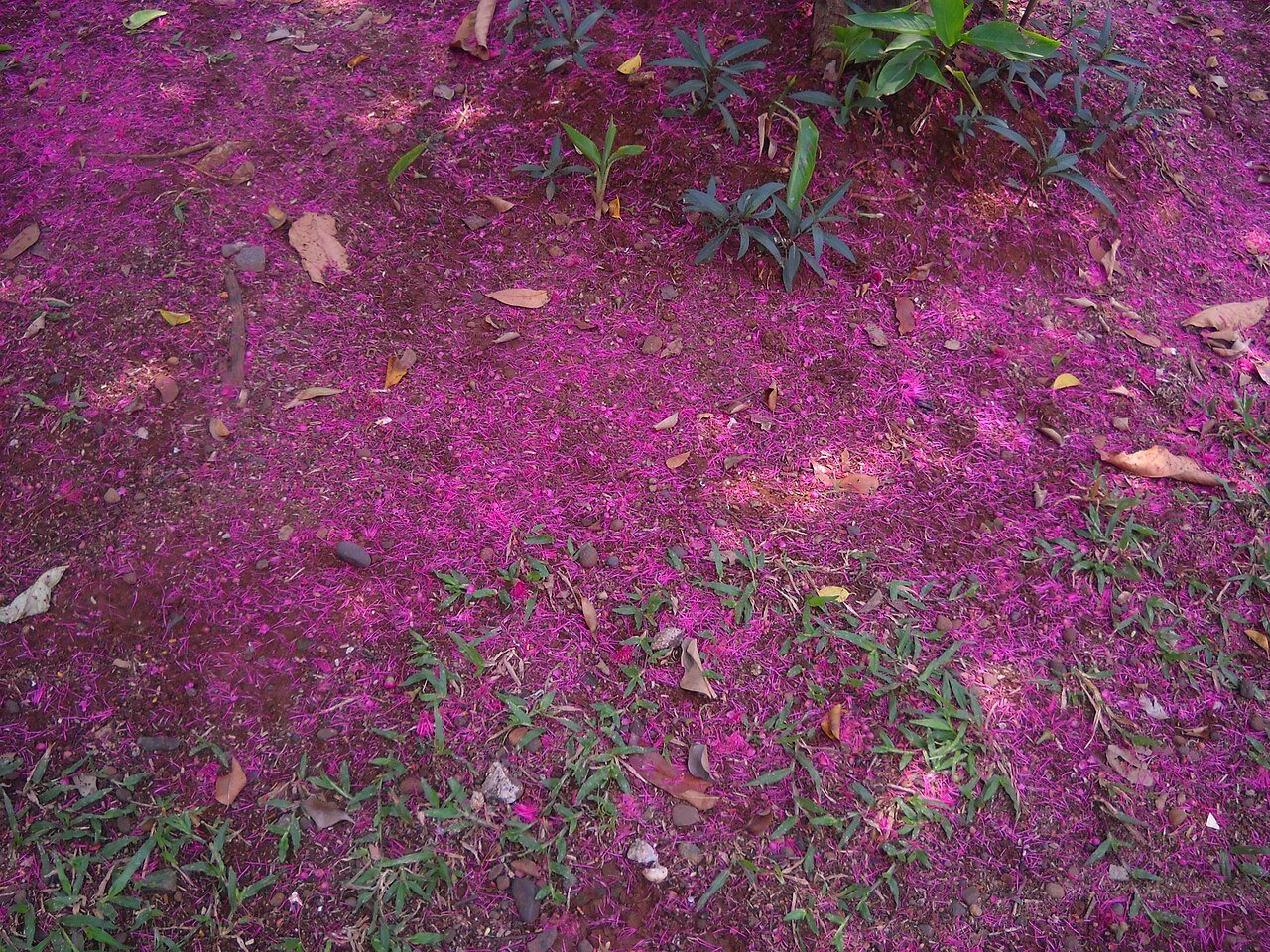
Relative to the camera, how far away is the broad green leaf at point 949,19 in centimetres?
224

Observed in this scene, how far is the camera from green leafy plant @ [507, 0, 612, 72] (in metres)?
2.67

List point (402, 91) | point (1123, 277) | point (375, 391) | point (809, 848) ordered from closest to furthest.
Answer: point (809, 848)
point (375, 391)
point (1123, 277)
point (402, 91)

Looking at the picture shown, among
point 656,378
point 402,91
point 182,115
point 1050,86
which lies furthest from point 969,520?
point 182,115

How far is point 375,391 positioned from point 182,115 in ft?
4.44

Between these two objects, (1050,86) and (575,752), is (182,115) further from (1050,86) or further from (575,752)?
(1050,86)

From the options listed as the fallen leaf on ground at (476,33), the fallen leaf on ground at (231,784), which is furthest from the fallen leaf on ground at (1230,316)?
the fallen leaf on ground at (231,784)

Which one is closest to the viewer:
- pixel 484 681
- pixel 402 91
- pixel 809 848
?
pixel 809 848

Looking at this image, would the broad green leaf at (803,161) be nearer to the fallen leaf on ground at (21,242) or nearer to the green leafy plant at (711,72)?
the green leafy plant at (711,72)

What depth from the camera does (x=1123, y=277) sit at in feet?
8.66

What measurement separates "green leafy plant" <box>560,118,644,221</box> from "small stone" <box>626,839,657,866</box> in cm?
172

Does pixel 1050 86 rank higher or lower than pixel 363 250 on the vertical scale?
higher

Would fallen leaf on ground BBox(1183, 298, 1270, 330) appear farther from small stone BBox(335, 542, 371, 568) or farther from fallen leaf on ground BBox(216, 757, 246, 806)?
fallen leaf on ground BBox(216, 757, 246, 806)

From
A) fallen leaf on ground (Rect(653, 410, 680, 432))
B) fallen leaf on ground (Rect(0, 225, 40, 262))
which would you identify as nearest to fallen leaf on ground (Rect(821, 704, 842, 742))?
fallen leaf on ground (Rect(653, 410, 680, 432))

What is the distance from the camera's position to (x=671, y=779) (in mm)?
1756
